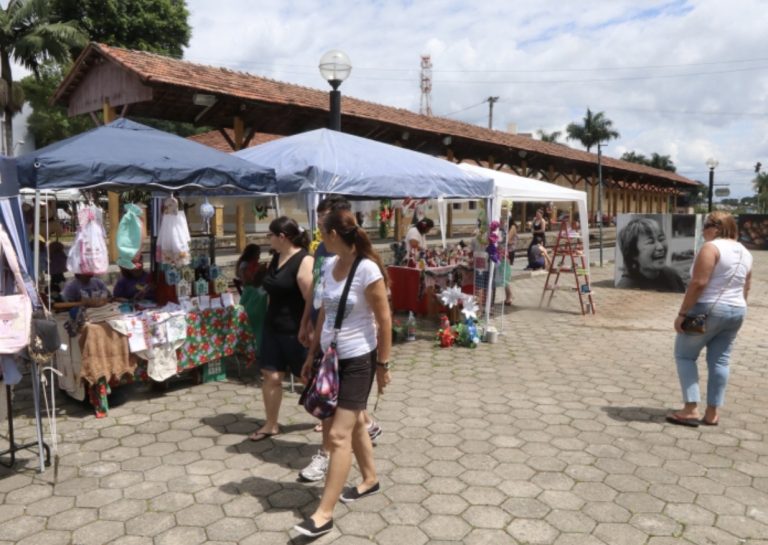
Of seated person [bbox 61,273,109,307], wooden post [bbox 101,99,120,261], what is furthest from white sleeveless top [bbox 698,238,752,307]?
wooden post [bbox 101,99,120,261]

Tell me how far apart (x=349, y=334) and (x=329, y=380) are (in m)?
0.24

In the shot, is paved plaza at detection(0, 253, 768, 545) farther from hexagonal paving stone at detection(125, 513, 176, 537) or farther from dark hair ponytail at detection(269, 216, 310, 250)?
dark hair ponytail at detection(269, 216, 310, 250)

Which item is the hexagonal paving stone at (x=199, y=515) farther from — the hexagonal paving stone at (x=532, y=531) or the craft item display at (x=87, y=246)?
the craft item display at (x=87, y=246)

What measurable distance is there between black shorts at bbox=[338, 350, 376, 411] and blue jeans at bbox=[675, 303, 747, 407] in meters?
2.54

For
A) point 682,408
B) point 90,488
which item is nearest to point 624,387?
point 682,408

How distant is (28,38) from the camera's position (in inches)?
798

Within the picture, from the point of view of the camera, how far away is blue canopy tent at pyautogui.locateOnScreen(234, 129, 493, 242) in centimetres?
556

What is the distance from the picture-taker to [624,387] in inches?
213

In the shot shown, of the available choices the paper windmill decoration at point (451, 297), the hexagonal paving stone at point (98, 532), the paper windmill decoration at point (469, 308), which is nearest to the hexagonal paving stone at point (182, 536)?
the hexagonal paving stone at point (98, 532)

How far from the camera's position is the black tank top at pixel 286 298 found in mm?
3797

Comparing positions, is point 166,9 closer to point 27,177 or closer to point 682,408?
point 27,177

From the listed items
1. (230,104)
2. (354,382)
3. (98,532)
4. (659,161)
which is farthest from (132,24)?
(659,161)

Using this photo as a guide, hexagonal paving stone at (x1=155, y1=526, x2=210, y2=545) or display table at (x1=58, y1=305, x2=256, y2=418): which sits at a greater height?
display table at (x1=58, y1=305, x2=256, y2=418)

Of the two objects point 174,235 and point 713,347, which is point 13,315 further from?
point 713,347
